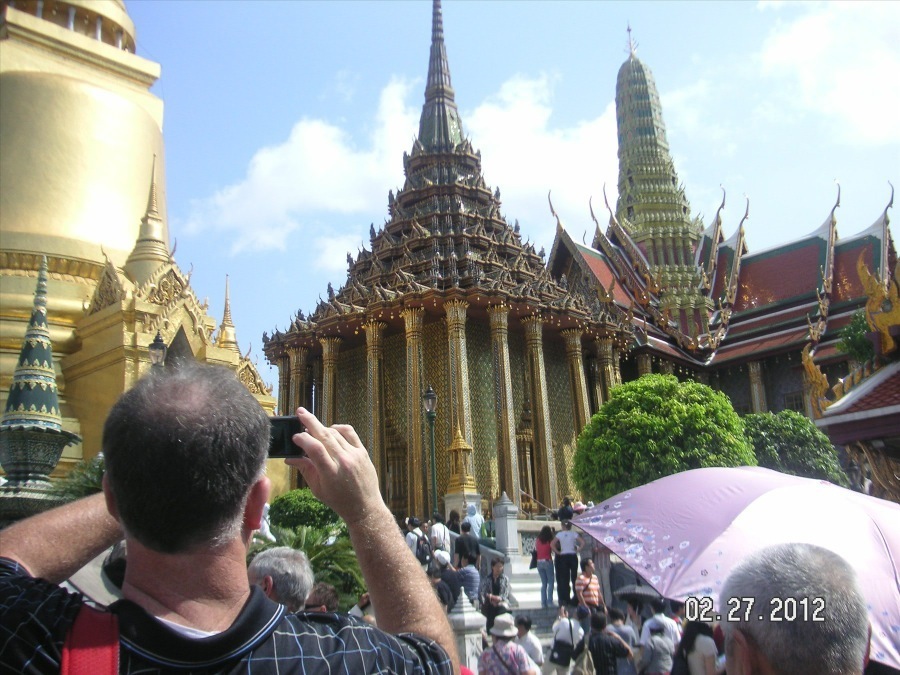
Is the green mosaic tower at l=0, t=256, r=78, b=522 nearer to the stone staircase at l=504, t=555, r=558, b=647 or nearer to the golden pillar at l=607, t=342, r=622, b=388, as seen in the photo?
the stone staircase at l=504, t=555, r=558, b=647

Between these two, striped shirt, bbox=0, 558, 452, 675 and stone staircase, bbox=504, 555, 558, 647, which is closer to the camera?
striped shirt, bbox=0, 558, 452, 675

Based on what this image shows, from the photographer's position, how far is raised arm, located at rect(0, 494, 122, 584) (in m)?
1.49

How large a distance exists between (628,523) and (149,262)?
45.7ft

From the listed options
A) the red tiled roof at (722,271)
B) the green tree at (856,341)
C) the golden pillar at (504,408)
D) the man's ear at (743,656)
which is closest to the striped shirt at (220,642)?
the man's ear at (743,656)

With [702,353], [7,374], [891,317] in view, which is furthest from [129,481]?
[702,353]

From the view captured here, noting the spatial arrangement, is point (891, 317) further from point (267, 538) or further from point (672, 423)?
point (672, 423)

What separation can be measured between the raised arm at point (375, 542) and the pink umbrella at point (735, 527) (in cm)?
294

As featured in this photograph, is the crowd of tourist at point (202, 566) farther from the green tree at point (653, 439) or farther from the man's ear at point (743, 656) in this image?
the green tree at point (653, 439)

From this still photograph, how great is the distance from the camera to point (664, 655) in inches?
240

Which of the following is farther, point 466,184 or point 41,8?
point 466,184

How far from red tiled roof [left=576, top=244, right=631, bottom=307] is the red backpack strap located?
28794mm

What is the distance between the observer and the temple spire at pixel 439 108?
2792 centimetres

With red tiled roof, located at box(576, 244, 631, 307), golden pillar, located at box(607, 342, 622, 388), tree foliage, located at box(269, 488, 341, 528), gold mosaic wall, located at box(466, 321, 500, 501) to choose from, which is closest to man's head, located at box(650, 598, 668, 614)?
tree foliage, located at box(269, 488, 341, 528)

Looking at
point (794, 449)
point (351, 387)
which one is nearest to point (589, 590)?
point (794, 449)
